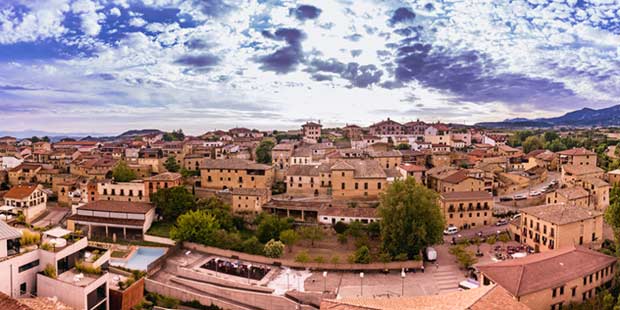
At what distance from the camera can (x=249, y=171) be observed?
4491cm

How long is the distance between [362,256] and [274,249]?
681cm

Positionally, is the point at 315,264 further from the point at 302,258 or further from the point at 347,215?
the point at 347,215

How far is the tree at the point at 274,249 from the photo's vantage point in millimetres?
31578

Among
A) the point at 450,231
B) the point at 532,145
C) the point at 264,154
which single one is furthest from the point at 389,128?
the point at 450,231

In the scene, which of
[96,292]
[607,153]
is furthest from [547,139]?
[96,292]

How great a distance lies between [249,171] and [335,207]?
11489 millimetres

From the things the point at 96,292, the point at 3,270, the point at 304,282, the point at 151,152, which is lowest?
the point at 304,282

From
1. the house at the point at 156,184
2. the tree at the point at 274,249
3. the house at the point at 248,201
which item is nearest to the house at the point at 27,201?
the house at the point at 156,184

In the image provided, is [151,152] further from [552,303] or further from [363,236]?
[552,303]

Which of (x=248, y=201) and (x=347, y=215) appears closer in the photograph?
(x=347, y=215)

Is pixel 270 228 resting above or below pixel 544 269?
below

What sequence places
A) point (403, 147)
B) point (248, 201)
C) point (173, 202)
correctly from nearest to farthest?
point (173, 202)
point (248, 201)
point (403, 147)

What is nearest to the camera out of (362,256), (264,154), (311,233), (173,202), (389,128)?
(362,256)

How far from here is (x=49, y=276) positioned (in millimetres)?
20047
